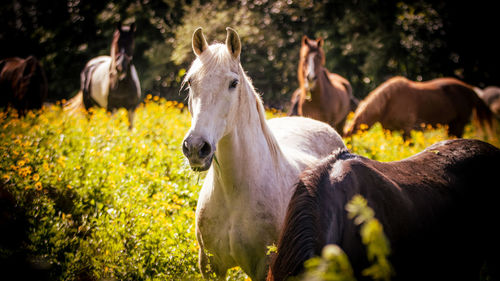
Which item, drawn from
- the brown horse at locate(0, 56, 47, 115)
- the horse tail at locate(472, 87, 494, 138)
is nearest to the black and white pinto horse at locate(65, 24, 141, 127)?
the brown horse at locate(0, 56, 47, 115)

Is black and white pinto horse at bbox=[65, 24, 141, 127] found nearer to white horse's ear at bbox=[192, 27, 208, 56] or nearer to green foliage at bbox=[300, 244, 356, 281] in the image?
white horse's ear at bbox=[192, 27, 208, 56]

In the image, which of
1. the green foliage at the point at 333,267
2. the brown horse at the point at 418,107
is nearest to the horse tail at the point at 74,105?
the brown horse at the point at 418,107

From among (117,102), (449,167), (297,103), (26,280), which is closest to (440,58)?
(297,103)

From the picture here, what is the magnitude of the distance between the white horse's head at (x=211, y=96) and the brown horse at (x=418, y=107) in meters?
4.67

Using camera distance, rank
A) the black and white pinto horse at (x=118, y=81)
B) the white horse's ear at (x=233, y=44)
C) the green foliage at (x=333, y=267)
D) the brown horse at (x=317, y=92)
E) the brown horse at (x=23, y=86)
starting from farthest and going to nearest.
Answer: the black and white pinto horse at (x=118, y=81) → the brown horse at (x=23, y=86) → the brown horse at (x=317, y=92) → the white horse's ear at (x=233, y=44) → the green foliage at (x=333, y=267)

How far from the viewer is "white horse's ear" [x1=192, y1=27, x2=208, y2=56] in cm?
229

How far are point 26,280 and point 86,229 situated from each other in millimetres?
1548

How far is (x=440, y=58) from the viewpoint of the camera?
1271 centimetres

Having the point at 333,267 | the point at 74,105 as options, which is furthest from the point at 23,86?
the point at 333,267

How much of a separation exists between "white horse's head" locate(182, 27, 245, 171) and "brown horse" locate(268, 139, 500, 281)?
0.61 meters

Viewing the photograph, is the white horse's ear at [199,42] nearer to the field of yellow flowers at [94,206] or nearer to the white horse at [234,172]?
the white horse at [234,172]

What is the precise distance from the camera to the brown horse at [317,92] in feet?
22.4

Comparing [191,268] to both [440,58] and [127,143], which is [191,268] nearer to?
[127,143]

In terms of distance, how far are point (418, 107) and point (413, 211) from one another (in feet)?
20.8
